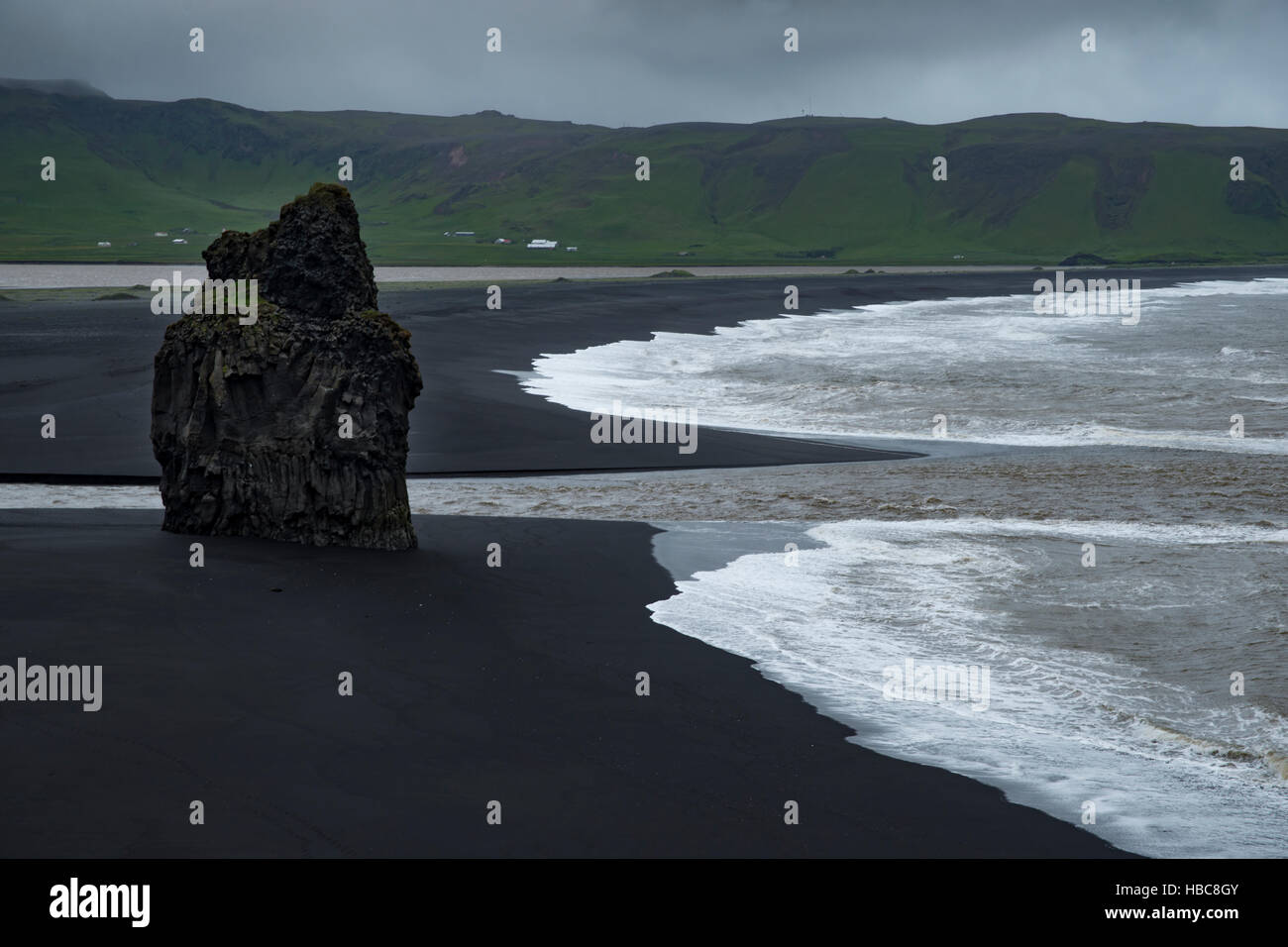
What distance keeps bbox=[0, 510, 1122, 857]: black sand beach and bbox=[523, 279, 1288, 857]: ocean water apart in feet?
2.22

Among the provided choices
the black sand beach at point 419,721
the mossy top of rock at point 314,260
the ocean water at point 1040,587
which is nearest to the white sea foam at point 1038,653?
the ocean water at point 1040,587

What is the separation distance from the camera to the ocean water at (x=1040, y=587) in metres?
7.65

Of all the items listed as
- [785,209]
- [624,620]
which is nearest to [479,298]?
[624,620]

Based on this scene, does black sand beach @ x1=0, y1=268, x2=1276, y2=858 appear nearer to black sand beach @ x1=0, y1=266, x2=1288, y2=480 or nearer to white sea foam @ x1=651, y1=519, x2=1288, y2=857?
white sea foam @ x1=651, y1=519, x2=1288, y2=857

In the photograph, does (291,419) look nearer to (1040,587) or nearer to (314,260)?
(314,260)

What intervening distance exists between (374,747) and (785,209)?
197 metres

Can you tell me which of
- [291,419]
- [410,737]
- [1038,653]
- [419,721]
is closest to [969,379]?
[1038,653]

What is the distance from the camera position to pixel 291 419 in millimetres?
12227

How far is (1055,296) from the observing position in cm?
7612

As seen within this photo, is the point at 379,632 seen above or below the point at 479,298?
below

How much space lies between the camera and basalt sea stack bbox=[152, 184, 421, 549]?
12.1 meters

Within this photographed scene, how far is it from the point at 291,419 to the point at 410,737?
5847 mm

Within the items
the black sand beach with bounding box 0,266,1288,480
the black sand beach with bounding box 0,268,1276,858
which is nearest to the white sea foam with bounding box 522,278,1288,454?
the black sand beach with bounding box 0,266,1288,480
